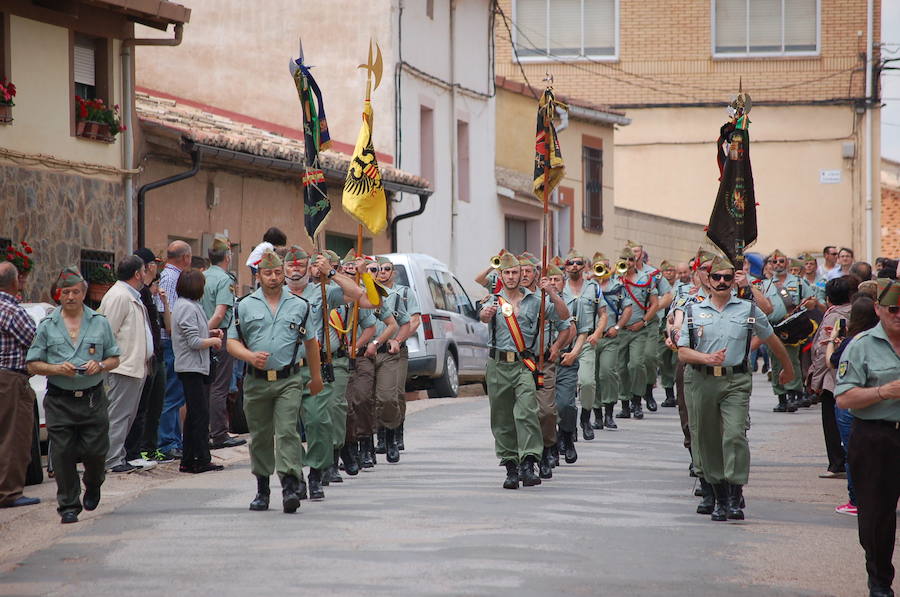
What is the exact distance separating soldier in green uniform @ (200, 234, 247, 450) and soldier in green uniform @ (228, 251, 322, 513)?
2692mm

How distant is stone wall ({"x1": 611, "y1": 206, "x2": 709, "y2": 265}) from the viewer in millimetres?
40000

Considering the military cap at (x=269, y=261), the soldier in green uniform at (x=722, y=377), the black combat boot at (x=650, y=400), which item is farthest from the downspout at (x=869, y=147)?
the military cap at (x=269, y=261)

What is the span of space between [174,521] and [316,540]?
4.64 ft

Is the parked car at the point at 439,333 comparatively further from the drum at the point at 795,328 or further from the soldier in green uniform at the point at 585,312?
the drum at the point at 795,328

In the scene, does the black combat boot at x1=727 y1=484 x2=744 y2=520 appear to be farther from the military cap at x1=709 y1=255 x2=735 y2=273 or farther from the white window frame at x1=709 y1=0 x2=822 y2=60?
the white window frame at x1=709 y1=0 x2=822 y2=60

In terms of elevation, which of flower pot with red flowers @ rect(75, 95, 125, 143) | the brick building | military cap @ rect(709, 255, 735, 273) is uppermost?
the brick building

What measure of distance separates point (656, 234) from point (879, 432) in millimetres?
32696

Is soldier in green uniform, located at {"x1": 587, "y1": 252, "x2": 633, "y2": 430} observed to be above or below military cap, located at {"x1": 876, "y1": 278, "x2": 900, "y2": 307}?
below

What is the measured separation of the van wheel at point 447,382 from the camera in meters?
Result: 22.1

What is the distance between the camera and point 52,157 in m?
18.3

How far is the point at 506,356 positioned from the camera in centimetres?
1272

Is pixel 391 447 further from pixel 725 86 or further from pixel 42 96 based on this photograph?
A: pixel 725 86

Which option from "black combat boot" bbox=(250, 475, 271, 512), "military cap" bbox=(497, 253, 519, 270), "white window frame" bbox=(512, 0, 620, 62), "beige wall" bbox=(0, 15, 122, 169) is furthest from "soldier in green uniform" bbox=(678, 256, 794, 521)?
"white window frame" bbox=(512, 0, 620, 62)

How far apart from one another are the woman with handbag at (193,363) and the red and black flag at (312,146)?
1.15 meters
